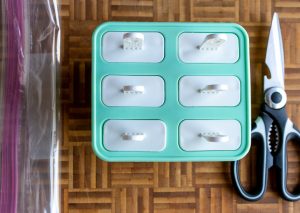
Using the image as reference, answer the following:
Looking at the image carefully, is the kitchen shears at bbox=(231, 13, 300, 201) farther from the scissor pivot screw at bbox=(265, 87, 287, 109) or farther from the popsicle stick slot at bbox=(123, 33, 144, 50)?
the popsicle stick slot at bbox=(123, 33, 144, 50)

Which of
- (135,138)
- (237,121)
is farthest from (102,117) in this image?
(237,121)

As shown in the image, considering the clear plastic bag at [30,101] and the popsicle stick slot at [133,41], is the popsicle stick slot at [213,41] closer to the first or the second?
the popsicle stick slot at [133,41]

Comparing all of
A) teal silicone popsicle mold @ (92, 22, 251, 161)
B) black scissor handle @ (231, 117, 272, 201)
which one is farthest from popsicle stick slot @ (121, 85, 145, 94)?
black scissor handle @ (231, 117, 272, 201)

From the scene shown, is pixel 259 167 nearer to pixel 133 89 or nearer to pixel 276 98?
pixel 276 98

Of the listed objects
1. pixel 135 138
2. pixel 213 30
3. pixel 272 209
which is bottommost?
pixel 272 209

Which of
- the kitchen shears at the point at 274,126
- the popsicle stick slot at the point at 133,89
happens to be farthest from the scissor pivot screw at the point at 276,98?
the popsicle stick slot at the point at 133,89

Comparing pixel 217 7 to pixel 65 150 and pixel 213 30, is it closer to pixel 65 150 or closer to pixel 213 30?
pixel 213 30
